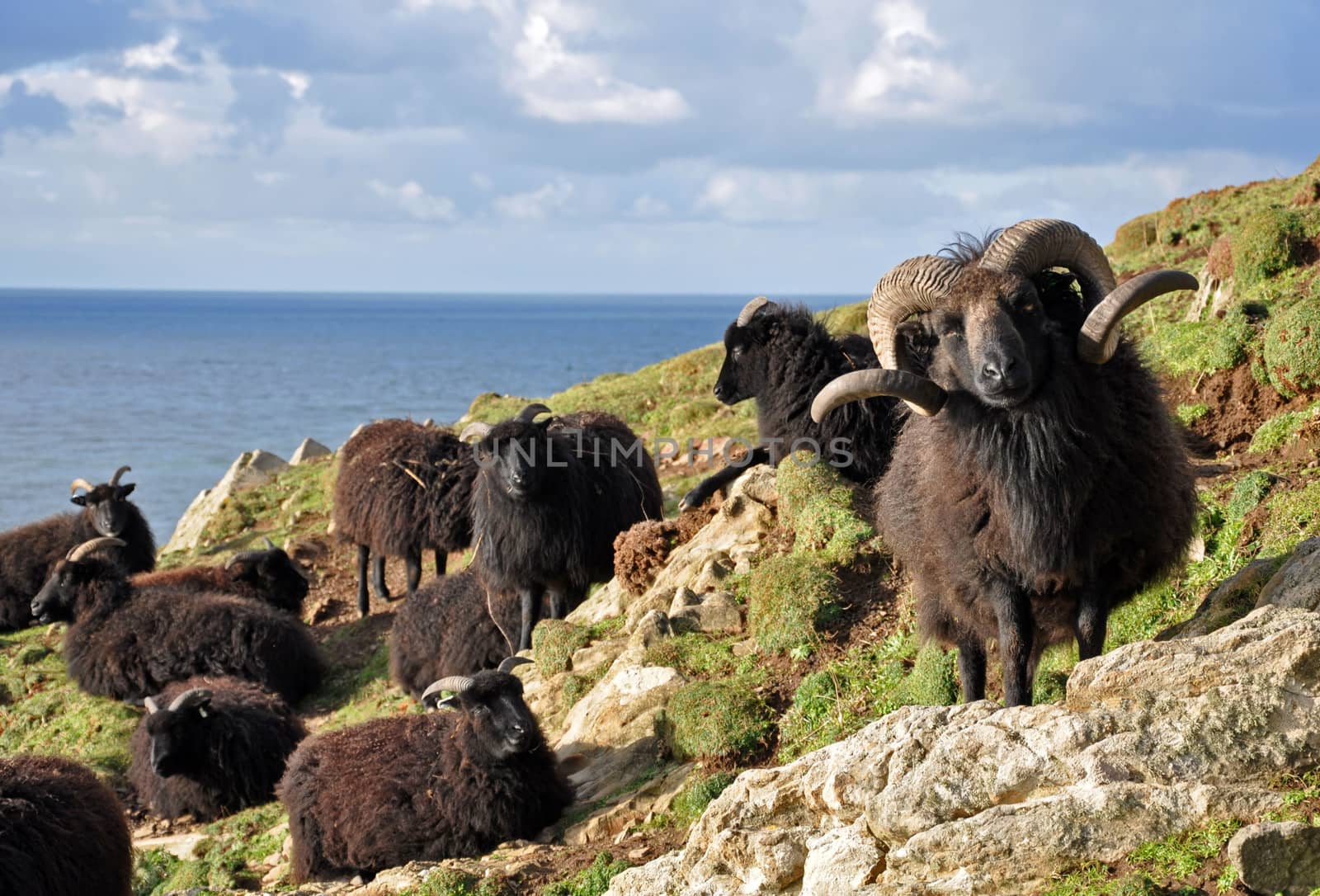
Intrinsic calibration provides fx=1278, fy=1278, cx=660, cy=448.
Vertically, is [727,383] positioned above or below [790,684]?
above

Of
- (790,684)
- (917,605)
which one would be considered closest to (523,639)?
(790,684)

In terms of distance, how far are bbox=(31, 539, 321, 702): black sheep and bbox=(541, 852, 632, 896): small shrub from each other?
820cm

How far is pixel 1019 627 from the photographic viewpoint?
256 inches

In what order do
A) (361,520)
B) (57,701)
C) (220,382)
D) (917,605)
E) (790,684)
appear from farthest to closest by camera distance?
(220,382)
(361,520)
(57,701)
(790,684)
(917,605)

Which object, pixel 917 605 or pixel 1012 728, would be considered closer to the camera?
pixel 1012 728

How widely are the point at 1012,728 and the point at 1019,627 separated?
1.37 meters

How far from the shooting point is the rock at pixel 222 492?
2256cm

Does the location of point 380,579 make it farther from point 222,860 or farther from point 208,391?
point 208,391

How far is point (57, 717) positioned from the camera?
1441 cm

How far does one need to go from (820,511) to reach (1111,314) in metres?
4.00

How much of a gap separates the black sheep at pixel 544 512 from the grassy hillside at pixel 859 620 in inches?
73.4

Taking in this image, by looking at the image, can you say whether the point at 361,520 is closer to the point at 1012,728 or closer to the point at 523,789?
the point at 523,789

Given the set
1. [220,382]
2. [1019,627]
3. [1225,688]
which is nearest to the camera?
[1225,688]

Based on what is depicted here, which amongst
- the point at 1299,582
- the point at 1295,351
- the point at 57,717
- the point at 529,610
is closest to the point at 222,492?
the point at 57,717
